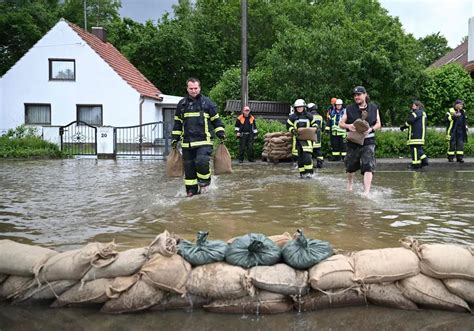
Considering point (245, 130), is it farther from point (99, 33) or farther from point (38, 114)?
point (99, 33)

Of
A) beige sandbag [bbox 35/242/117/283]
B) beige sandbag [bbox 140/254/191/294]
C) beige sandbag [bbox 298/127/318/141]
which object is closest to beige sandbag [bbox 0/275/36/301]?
beige sandbag [bbox 35/242/117/283]

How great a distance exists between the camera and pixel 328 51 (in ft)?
70.2

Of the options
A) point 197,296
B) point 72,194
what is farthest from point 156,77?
point 197,296

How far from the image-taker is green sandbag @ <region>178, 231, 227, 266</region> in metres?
3.68

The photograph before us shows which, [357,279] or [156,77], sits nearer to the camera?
[357,279]

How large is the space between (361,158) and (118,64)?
23.6 metres

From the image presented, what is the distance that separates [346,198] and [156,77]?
110 ft

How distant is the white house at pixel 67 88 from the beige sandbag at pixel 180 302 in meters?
25.0

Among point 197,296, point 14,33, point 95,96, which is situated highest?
point 14,33

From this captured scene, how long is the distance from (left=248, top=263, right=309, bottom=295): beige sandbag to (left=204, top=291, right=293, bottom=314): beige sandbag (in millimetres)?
59

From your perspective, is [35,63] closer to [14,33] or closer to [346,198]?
[14,33]

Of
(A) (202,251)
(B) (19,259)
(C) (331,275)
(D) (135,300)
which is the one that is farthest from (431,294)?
(B) (19,259)

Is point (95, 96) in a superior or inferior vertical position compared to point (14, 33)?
inferior

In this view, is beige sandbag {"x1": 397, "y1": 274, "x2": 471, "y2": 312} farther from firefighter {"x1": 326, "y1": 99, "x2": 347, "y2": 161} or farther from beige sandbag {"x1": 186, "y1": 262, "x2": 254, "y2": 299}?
firefighter {"x1": 326, "y1": 99, "x2": 347, "y2": 161}
